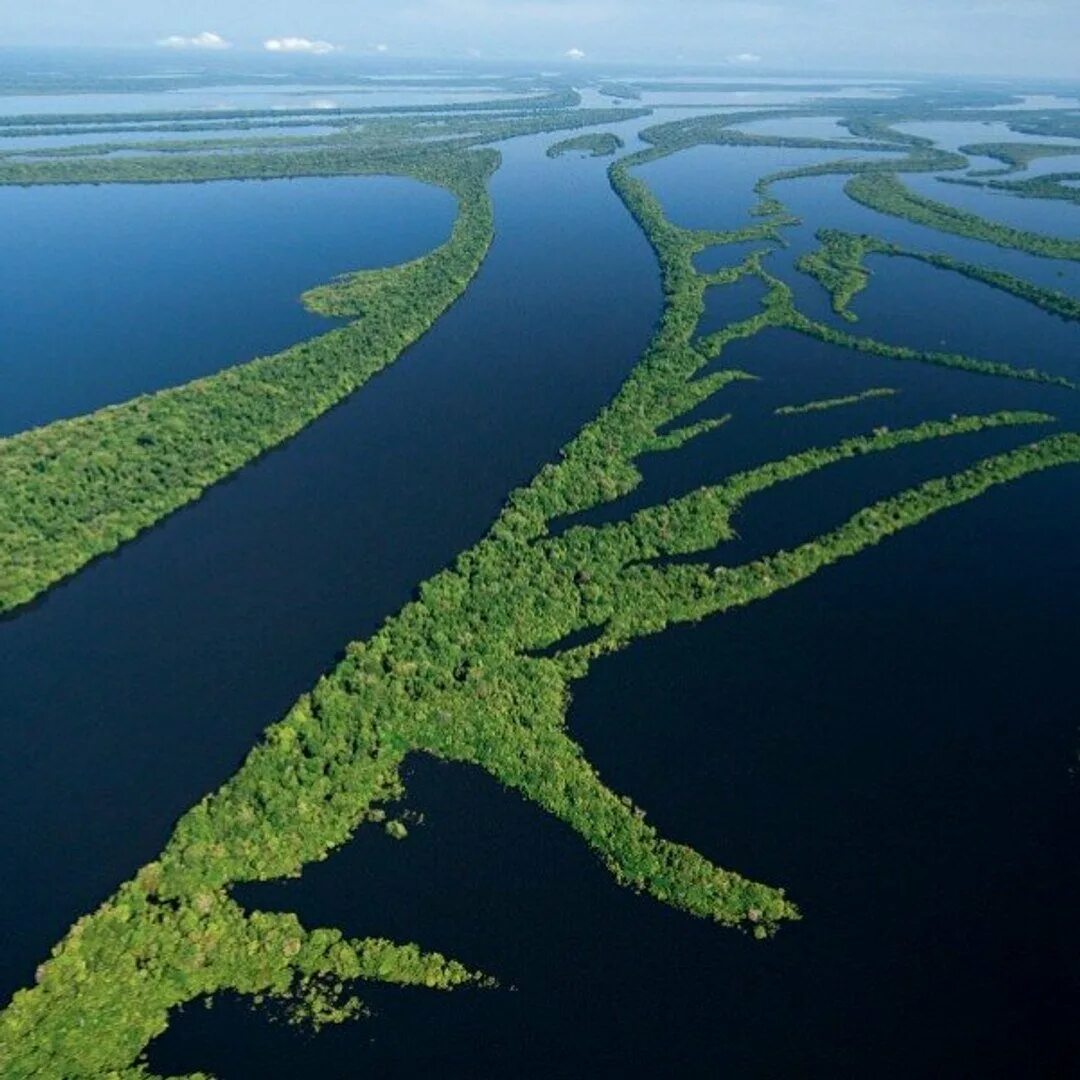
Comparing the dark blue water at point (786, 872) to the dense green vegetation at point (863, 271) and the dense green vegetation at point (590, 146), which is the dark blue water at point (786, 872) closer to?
the dense green vegetation at point (863, 271)

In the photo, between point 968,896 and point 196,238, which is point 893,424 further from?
point 196,238

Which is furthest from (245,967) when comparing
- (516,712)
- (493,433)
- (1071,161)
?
(1071,161)

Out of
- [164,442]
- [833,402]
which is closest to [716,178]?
[833,402]

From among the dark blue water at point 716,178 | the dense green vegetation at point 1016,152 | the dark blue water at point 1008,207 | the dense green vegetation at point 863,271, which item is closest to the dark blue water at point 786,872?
the dense green vegetation at point 863,271

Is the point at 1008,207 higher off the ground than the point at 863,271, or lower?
higher

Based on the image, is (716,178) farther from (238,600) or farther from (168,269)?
(238,600)
